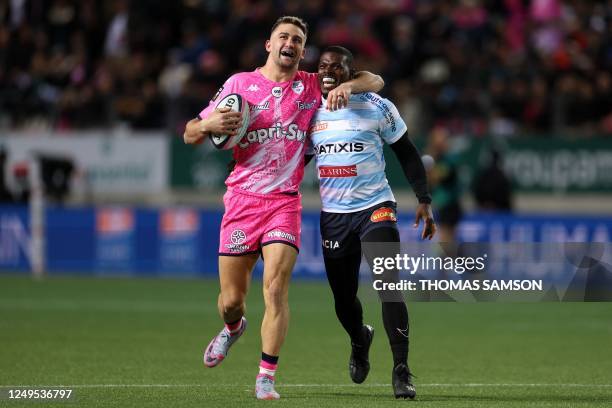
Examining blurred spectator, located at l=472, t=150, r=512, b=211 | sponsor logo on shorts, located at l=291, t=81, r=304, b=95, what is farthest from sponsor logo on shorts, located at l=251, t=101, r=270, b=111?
blurred spectator, located at l=472, t=150, r=512, b=211

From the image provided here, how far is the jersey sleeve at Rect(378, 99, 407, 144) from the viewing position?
368 inches

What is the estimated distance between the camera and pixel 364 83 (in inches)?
368

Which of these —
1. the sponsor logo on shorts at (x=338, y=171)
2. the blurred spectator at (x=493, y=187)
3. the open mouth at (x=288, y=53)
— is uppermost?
the open mouth at (x=288, y=53)

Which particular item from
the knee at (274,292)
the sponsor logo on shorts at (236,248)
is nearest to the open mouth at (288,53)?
the sponsor logo on shorts at (236,248)

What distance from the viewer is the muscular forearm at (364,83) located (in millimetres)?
9297

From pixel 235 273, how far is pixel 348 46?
1551cm

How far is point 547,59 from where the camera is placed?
78.1ft

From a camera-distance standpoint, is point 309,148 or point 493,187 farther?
point 493,187

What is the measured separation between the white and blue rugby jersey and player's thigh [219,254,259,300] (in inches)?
27.7

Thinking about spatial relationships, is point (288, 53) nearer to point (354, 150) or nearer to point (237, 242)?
point (354, 150)

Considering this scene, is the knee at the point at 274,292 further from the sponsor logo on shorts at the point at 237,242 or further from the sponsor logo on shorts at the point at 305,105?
the sponsor logo on shorts at the point at 305,105

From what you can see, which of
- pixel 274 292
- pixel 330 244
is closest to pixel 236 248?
pixel 274 292

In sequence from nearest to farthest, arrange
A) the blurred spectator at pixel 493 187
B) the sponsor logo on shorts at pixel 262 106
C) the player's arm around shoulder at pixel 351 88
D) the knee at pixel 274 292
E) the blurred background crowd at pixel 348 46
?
the knee at pixel 274 292 → the player's arm around shoulder at pixel 351 88 → the sponsor logo on shorts at pixel 262 106 → the blurred spectator at pixel 493 187 → the blurred background crowd at pixel 348 46
